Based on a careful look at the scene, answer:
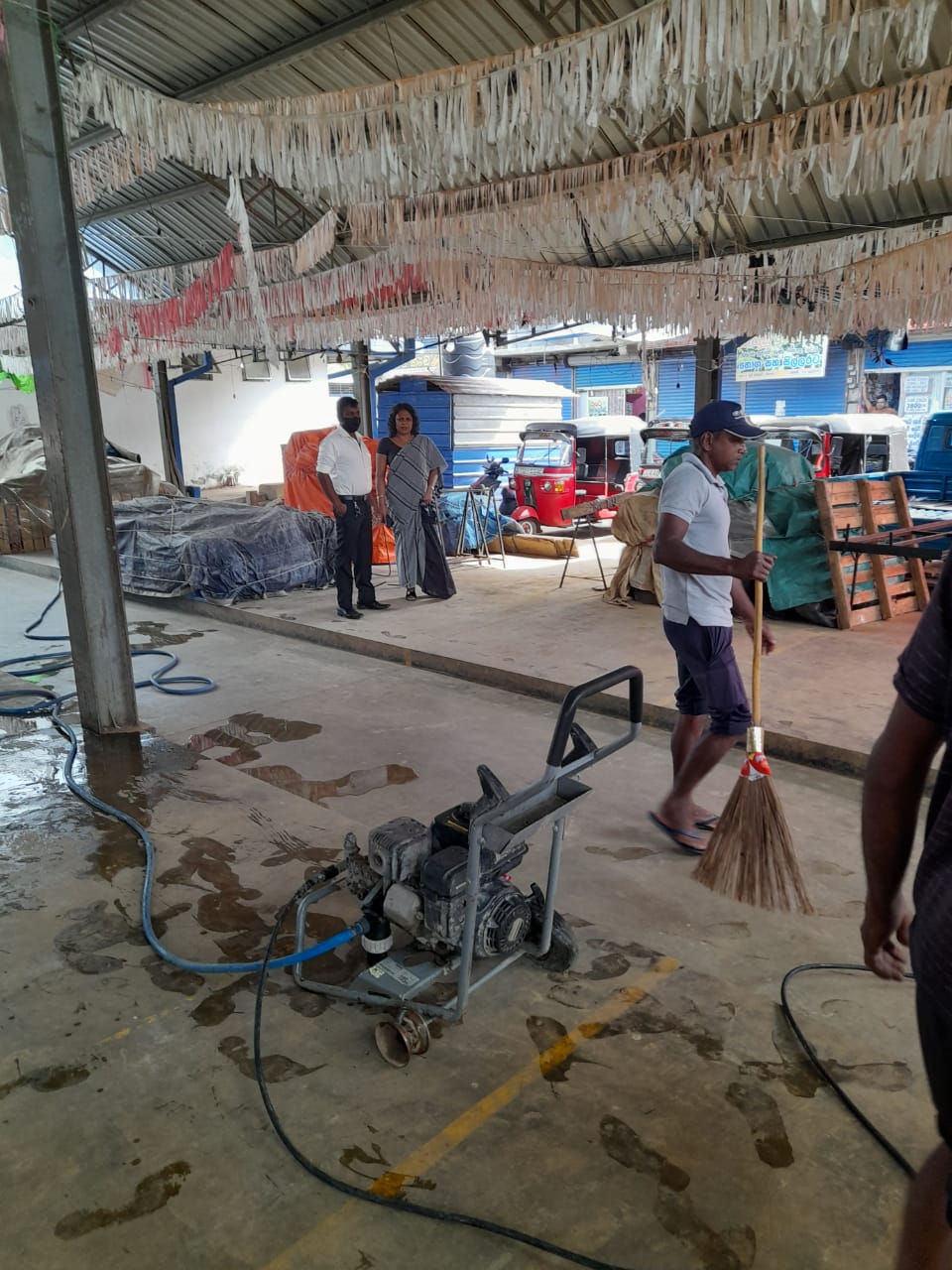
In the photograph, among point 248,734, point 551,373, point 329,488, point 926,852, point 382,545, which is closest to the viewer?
point 926,852

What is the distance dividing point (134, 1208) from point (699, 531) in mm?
2865

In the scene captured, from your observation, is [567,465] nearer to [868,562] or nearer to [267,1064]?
[868,562]

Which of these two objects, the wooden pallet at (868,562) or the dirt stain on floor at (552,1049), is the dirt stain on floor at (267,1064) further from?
the wooden pallet at (868,562)

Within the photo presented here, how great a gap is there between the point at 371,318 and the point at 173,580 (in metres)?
4.48

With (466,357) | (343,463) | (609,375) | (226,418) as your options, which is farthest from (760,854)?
(609,375)

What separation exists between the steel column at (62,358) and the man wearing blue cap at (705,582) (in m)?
3.27

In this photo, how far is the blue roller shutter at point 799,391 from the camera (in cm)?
2225

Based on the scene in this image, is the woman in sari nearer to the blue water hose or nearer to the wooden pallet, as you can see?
the blue water hose

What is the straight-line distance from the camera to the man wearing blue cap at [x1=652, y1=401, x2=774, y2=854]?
3.32 m

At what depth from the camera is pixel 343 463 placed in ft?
26.0

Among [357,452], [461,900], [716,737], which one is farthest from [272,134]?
[461,900]

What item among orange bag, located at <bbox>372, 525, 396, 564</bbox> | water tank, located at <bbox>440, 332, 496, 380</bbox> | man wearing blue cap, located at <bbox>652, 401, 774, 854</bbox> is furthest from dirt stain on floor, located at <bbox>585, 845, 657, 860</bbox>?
water tank, located at <bbox>440, 332, 496, 380</bbox>

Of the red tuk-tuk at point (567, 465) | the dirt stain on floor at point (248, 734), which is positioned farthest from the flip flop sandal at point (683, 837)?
the red tuk-tuk at point (567, 465)

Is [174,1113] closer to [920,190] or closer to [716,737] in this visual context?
[716,737]
